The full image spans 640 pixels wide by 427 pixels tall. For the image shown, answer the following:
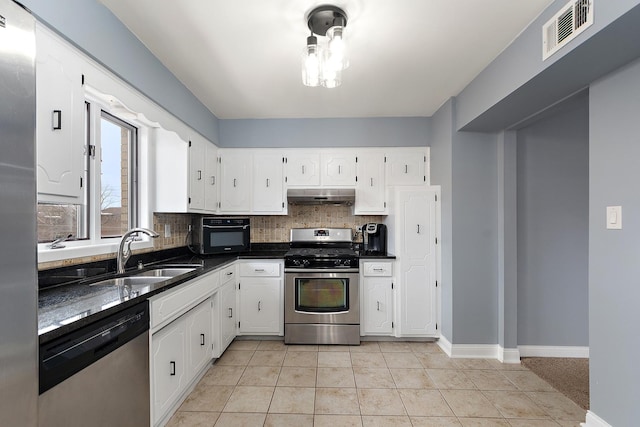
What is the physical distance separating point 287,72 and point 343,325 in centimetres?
248

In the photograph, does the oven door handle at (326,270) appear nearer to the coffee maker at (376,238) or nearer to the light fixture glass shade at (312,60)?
the coffee maker at (376,238)

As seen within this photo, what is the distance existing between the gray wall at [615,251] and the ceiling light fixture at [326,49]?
1.52 metres

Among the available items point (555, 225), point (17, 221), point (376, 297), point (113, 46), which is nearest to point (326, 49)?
point (113, 46)

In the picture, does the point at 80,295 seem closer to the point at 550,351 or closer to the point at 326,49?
the point at 326,49

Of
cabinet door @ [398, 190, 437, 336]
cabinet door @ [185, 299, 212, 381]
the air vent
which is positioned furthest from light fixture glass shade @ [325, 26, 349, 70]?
cabinet door @ [185, 299, 212, 381]

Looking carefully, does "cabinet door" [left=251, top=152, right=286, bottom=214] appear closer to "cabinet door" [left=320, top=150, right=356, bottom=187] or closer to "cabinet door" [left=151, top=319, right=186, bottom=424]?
"cabinet door" [left=320, top=150, right=356, bottom=187]

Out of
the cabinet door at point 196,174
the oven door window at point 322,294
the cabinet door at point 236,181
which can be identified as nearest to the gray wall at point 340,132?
the cabinet door at point 236,181

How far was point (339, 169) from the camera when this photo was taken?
355 centimetres

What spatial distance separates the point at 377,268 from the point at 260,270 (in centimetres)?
125

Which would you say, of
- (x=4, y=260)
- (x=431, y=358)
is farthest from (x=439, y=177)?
(x=4, y=260)

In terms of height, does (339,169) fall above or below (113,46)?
below

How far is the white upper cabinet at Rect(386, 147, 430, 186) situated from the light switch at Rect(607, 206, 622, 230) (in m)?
1.89

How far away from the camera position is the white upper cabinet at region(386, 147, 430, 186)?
3.52m

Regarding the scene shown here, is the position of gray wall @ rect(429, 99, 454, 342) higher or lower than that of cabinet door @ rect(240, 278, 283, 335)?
higher
